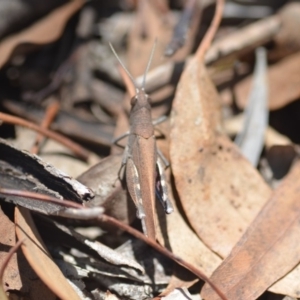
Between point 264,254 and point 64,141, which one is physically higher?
point 64,141

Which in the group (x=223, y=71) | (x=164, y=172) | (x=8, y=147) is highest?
(x=223, y=71)

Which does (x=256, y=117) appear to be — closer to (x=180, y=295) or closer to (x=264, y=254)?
(x=264, y=254)

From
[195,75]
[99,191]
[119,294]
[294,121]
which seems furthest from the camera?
[294,121]

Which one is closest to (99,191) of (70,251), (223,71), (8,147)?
(70,251)

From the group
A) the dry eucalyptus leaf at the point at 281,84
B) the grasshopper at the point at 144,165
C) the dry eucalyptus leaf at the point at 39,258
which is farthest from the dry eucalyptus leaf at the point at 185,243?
the dry eucalyptus leaf at the point at 281,84

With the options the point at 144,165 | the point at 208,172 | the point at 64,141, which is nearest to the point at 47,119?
the point at 64,141

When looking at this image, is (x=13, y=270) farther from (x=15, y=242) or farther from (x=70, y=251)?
(x=70, y=251)
